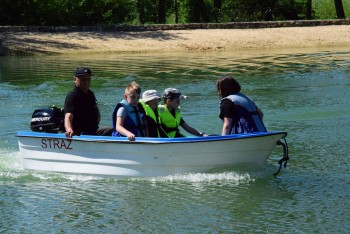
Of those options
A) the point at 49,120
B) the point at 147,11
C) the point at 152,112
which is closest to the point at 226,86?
the point at 152,112

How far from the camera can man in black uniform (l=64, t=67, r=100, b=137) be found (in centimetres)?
970

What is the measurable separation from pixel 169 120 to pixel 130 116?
56cm

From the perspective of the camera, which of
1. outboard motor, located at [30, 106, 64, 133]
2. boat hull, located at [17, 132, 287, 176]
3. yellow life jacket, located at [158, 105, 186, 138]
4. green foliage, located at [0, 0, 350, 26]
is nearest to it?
boat hull, located at [17, 132, 287, 176]

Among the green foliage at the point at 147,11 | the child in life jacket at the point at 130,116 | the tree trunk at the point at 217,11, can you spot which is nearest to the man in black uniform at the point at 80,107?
the child in life jacket at the point at 130,116

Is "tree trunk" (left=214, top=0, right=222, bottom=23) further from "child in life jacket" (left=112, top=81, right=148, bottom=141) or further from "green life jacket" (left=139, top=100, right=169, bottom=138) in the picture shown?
"child in life jacket" (left=112, top=81, right=148, bottom=141)

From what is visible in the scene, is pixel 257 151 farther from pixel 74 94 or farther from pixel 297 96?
pixel 297 96

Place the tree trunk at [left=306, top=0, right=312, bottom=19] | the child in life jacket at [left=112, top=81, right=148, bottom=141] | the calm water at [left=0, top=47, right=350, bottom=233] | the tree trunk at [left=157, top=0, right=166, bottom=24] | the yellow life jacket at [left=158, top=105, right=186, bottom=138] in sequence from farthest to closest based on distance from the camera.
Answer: the tree trunk at [left=157, top=0, right=166, bottom=24], the tree trunk at [left=306, top=0, right=312, bottom=19], the yellow life jacket at [left=158, top=105, right=186, bottom=138], the child in life jacket at [left=112, top=81, right=148, bottom=141], the calm water at [left=0, top=47, right=350, bottom=233]

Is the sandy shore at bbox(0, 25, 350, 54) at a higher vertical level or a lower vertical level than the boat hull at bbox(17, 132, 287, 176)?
lower

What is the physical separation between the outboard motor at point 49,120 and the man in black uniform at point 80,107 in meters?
0.40

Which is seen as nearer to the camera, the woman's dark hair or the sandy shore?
the woman's dark hair

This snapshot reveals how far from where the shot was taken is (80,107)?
9.78 meters

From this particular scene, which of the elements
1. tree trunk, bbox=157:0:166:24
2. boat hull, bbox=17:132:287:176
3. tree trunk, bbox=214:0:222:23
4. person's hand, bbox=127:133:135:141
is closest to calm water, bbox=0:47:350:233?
boat hull, bbox=17:132:287:176

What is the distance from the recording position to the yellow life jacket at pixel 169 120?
33.0 feet

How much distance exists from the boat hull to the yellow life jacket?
23.0 inches
